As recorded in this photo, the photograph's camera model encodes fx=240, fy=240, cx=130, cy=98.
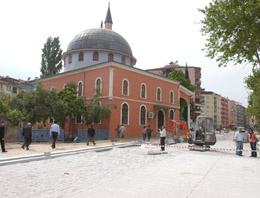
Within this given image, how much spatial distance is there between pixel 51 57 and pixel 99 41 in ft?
37.3

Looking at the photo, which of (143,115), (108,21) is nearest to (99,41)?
(108,21)

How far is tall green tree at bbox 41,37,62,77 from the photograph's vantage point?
36.3m

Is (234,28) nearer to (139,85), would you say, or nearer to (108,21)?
(139,85)

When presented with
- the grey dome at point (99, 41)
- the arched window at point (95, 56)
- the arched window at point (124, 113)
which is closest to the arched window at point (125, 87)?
the arched window at point (124, 113)

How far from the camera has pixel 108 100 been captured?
22.2 meters

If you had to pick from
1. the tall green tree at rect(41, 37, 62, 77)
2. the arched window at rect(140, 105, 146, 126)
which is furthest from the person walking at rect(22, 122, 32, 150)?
the tall green tree at rect(41, 37, 62, 77)

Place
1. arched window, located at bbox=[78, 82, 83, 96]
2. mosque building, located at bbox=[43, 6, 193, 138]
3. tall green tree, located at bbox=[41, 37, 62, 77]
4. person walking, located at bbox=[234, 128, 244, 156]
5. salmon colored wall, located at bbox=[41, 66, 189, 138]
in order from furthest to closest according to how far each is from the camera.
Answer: tall green tree, located at bbox=[41, 37, 62, 77] → arched window, located at bbox=[78, 82, 83, 96] → mosque building, located at bbox=[43, 6, 193, 138] → salmon colored wall, located at bbox=[41, 66, 189, 138] → person walking, located at bbox=[234, 128, 244, 156]

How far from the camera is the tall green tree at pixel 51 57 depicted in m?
36.3

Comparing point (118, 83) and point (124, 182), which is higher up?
point (118, 83)

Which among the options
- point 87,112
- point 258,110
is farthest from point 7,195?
point 258,110

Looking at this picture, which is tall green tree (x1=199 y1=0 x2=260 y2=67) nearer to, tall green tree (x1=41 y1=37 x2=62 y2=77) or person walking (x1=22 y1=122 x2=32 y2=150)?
person walking (x1=22 y1=122 x2=32 y2=150)

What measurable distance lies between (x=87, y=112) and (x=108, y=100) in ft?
8.53

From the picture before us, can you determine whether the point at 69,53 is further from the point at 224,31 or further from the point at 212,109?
the point at 212,109

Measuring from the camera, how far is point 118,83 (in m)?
22.9
